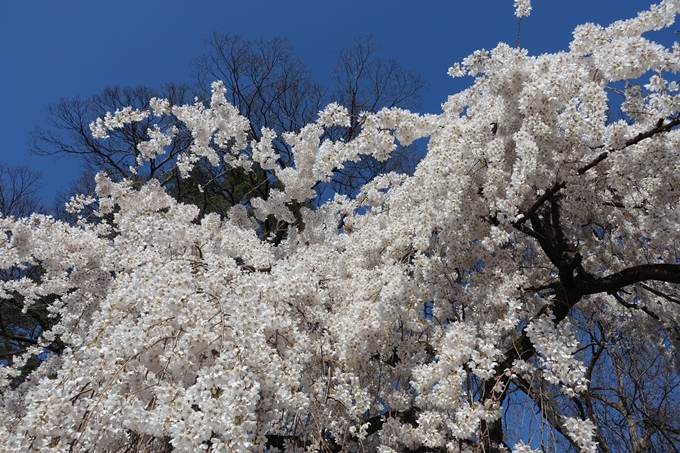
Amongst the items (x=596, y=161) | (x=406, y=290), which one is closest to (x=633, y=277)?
(x=596, y=161)

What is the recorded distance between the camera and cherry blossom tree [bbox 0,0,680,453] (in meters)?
2.73

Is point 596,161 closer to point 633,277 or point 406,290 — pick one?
point 633,277

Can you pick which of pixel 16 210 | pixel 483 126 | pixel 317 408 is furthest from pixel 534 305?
pixel 16 210

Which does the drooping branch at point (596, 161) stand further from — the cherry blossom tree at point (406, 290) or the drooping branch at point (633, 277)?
the drooping branch at point (633, 277)

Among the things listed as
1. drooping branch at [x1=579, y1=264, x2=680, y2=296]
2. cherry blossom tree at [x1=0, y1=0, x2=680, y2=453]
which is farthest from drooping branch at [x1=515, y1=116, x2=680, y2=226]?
drooping branch at [x1=579, y1=264, x2=680, y2=296]

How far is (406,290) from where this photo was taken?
12.8 feet

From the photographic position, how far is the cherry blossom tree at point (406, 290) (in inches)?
107

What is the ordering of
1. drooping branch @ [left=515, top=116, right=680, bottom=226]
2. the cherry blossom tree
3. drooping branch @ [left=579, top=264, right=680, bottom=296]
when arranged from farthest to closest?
drooping branch @ [left=579, top=264, right=680, bottom=296] → drooping branch @ [left=515, top=116, right=680, bottom=226] → the cherry blossom tree

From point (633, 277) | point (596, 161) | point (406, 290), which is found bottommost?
point (406, 290)

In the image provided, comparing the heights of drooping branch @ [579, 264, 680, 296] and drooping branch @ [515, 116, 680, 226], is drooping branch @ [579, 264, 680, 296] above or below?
below

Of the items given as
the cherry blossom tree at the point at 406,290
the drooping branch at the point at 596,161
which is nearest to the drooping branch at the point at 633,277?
the cherry blossom tree at the point at 406,290

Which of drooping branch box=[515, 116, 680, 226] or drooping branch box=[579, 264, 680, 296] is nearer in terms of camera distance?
drooping branch box=[515, 116, 680, 226]

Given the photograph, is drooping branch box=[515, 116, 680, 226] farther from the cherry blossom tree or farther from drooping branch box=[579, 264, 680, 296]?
drooping branch box=[579, 264, 680, 296]

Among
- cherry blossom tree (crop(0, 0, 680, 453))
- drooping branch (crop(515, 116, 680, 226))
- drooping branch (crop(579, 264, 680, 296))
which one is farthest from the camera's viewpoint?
drooping branch (crop(579, 264, 680, 296))
